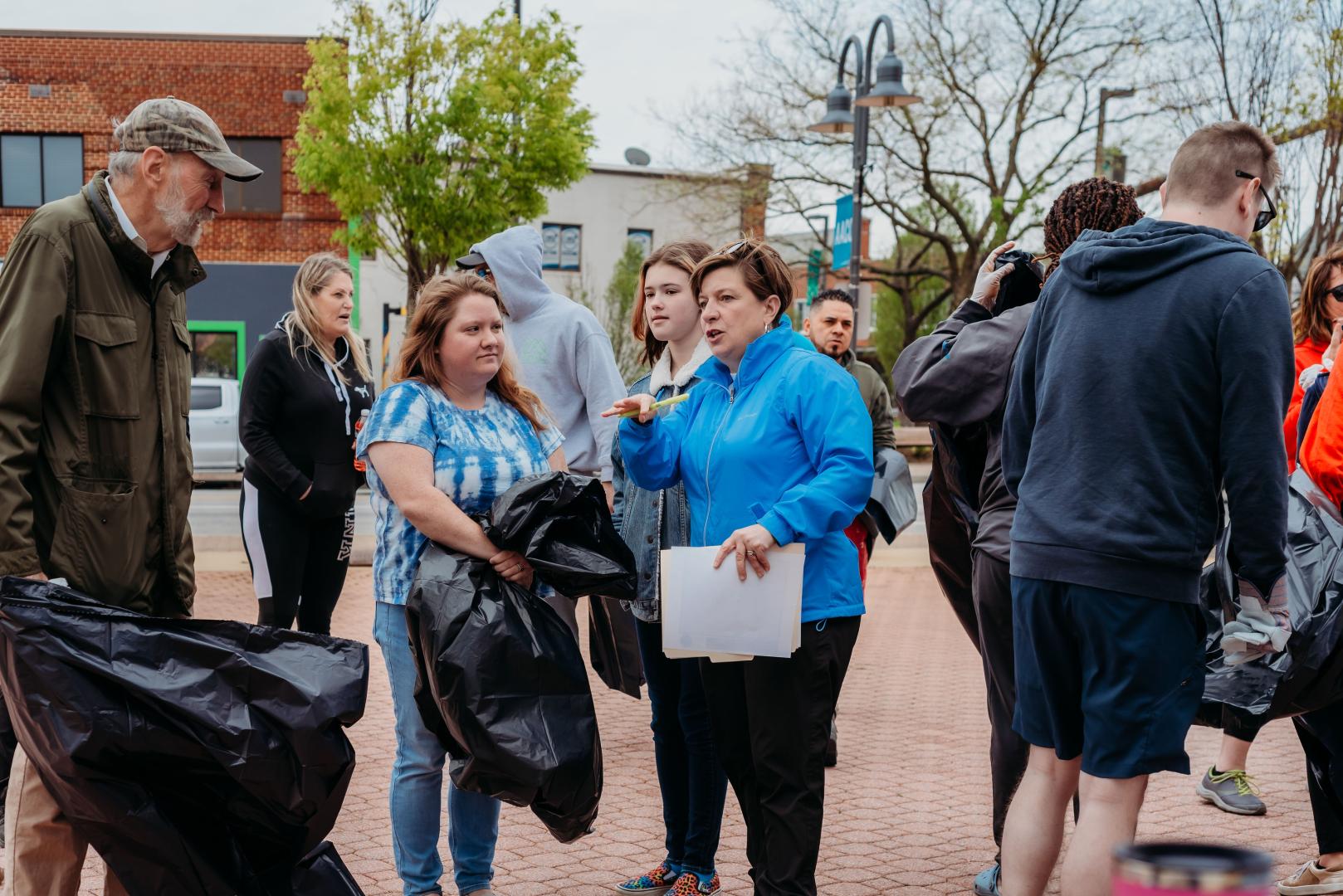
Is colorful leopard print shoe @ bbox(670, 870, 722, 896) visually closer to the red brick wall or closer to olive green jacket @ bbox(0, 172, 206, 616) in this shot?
olive green jacket @ bbox(0, 172, 206, 616)

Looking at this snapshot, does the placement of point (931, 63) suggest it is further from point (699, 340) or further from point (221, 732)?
point (221, 732)

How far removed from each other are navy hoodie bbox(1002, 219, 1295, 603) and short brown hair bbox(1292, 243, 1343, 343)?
7.83 feet

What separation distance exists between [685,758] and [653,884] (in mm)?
412

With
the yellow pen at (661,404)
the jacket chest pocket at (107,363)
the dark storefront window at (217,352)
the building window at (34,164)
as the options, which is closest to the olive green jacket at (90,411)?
the jacket chest pocket at (107,363)

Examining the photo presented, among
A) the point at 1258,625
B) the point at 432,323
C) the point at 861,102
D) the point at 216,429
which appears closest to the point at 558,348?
the point at 432,323

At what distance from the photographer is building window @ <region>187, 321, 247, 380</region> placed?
3002 cm

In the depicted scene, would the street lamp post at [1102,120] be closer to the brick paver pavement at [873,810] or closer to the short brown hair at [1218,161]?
the brick paver pavement at [873,810]

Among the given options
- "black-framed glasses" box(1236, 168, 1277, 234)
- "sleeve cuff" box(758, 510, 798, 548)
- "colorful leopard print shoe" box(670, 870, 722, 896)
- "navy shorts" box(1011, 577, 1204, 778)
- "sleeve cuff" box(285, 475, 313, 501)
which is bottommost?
"colorful leopard print shoe" box(670, 870, 722, 896)

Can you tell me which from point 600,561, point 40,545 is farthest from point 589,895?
→ point 40,545

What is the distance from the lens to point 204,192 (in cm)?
339

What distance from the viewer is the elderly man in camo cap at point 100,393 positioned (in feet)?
10.2

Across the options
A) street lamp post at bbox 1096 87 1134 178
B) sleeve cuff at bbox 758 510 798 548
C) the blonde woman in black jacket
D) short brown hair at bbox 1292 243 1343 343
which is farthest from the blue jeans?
street lamp post at bbox 1096 87 1134 178

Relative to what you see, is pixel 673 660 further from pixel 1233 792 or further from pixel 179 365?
pixel 1233 792

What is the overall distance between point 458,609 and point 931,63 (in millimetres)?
25038
